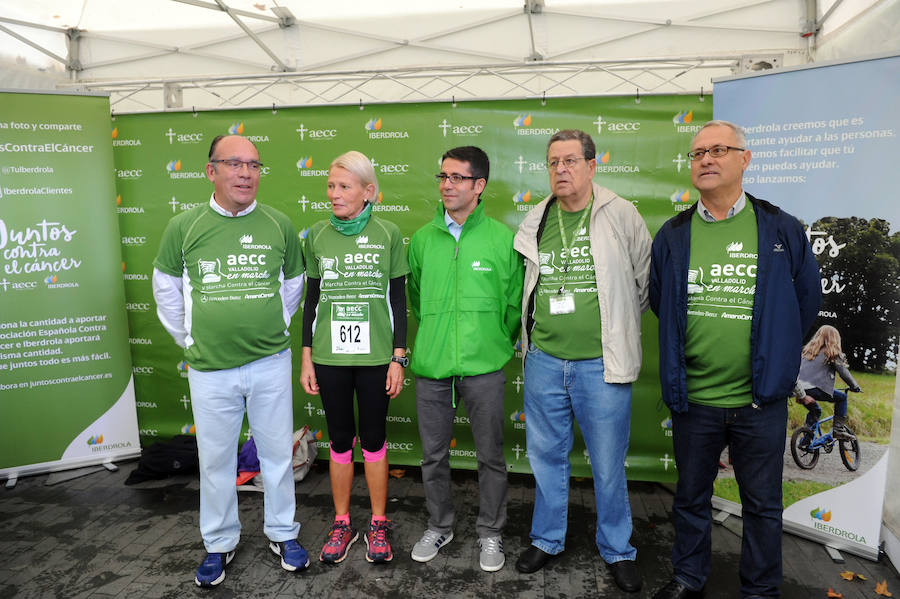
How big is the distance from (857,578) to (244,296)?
2.82 metres

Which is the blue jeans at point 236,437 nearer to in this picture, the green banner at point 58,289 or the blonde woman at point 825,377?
the green banner at point 58,289

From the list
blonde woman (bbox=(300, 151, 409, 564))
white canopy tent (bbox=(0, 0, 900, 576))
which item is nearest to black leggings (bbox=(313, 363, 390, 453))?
blonde woman (bbox=(300, 151, 409, 564))

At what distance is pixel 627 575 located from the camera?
2287mm

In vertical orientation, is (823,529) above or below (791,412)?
below

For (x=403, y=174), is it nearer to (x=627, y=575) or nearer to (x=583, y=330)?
(x=583, y=330)

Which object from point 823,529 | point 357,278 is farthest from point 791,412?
point 357,278

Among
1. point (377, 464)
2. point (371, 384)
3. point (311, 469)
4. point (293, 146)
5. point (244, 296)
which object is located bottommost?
point (311, 469)

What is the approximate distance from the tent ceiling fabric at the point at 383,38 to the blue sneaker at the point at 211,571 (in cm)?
393

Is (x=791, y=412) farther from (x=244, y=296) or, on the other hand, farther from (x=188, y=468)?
(x=188, y=468)

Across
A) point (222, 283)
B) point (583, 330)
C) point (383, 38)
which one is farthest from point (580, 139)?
point (383, 38)

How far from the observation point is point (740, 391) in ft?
6.57

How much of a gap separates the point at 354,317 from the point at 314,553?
1.14m

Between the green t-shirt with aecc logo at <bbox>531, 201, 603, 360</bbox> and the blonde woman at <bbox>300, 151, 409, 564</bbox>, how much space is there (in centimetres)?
61

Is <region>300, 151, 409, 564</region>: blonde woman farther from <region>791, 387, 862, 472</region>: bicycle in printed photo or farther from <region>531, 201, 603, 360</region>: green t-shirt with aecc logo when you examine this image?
<region>791, 387, 862, 472</region>: bicycle in printed photo
